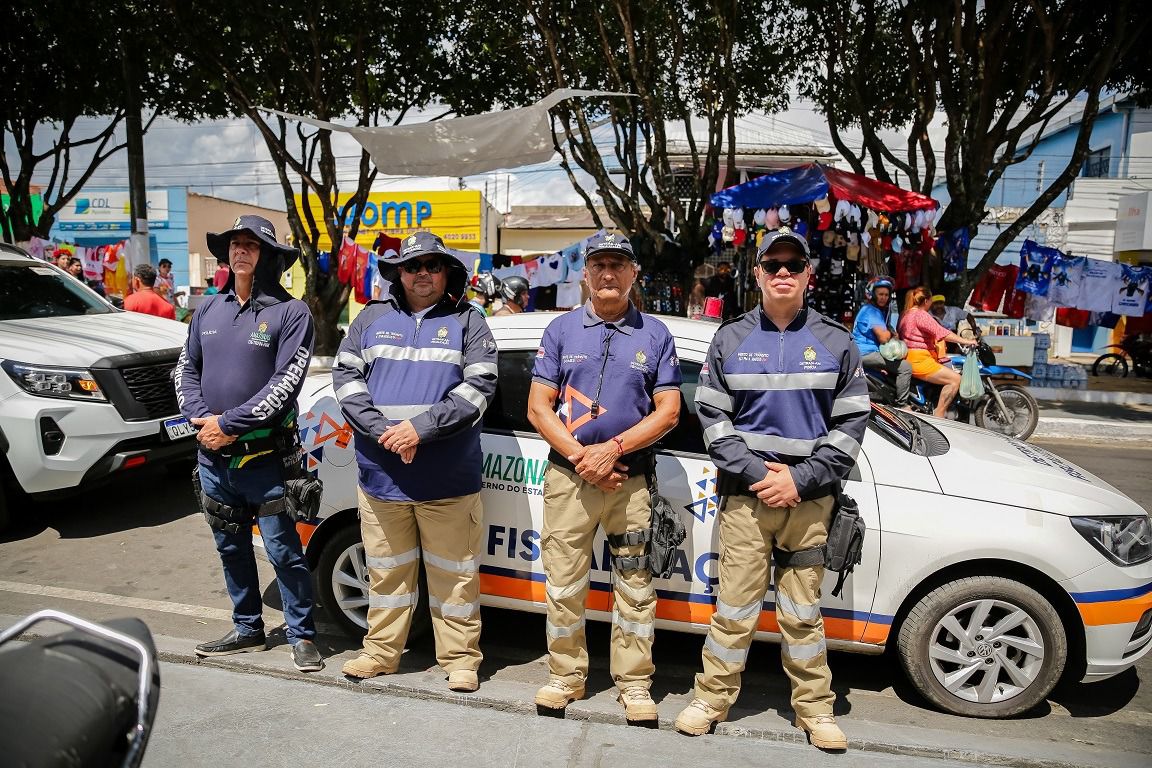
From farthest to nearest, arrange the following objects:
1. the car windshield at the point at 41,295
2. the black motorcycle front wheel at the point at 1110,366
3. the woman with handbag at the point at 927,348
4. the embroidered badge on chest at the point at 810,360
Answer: the black motorcycle front wheel at the point at 1110,366 < the woman with handbag at the point at 927,348 < the car windshield at the point at 41,295 < the embroidered badge on chest at the point at 810,360

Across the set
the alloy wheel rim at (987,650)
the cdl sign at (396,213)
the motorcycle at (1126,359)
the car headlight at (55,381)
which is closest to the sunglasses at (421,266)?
the alloy wheel rim at (987,650)

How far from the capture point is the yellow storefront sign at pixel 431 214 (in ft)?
100

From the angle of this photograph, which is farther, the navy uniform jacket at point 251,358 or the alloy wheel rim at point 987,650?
the navy uniform jacket at point 251,358

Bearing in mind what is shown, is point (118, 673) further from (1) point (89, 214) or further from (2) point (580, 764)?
(1) point (89, 214)

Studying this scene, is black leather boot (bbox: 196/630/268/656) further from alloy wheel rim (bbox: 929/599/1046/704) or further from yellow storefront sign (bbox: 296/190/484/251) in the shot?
yellow storefront sign (bbox: 296/190/484/251)

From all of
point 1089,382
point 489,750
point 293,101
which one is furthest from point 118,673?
point 1089,382

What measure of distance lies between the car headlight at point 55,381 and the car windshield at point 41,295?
1183 mm

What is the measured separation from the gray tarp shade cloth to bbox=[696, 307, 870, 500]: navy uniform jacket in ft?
18.9

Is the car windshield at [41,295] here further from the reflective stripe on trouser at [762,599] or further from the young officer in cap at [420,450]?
the reflective stripe on trouser at [762,599]

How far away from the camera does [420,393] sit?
3.63 meters

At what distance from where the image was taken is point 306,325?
3941 millimetres

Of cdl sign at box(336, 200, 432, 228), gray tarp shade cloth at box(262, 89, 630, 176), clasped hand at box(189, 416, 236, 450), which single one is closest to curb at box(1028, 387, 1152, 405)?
gray tarp shade cloth at box(262, 89, 630, 176)

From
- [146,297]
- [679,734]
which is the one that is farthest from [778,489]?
[146,297]

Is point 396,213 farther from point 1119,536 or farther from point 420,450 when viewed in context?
point 1119,536
